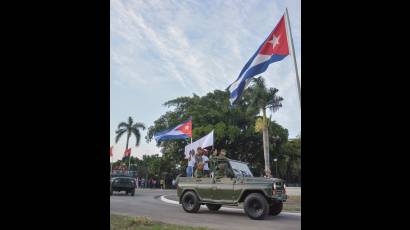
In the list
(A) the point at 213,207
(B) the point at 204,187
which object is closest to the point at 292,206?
(A) the point at 213,207

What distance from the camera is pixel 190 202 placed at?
11.1 meters

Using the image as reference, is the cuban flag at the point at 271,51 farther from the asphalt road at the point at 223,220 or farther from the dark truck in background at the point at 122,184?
the dark truck in background at the point at 122,184

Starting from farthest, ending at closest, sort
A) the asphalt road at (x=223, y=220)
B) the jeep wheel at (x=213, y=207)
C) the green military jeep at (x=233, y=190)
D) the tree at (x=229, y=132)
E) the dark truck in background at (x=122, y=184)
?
the tree at (x=229, y=132) → the dark truck in background at (x=122, y=184) → the jeep wheel at (x=213, y=207) → the green military jeep at (x=233, y=190) → the asphalt road at (x=223, y=220)

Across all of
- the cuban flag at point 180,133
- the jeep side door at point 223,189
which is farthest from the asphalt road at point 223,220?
the cuban flag at point 180,133

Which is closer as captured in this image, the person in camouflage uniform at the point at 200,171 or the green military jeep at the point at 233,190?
the green military jeep at the point at 233,190

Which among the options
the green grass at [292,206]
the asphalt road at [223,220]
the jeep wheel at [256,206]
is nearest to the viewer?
the asphalt road at [223,220]

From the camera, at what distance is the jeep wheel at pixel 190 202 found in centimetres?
1084

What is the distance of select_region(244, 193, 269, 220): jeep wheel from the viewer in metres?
9.34

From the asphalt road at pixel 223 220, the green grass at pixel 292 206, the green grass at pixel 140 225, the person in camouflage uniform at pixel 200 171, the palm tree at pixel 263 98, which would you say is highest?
the palm tree at pixel 263 98

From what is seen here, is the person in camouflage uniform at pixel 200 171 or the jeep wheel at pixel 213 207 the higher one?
the person in camouflage uniform at pixel 200 171
